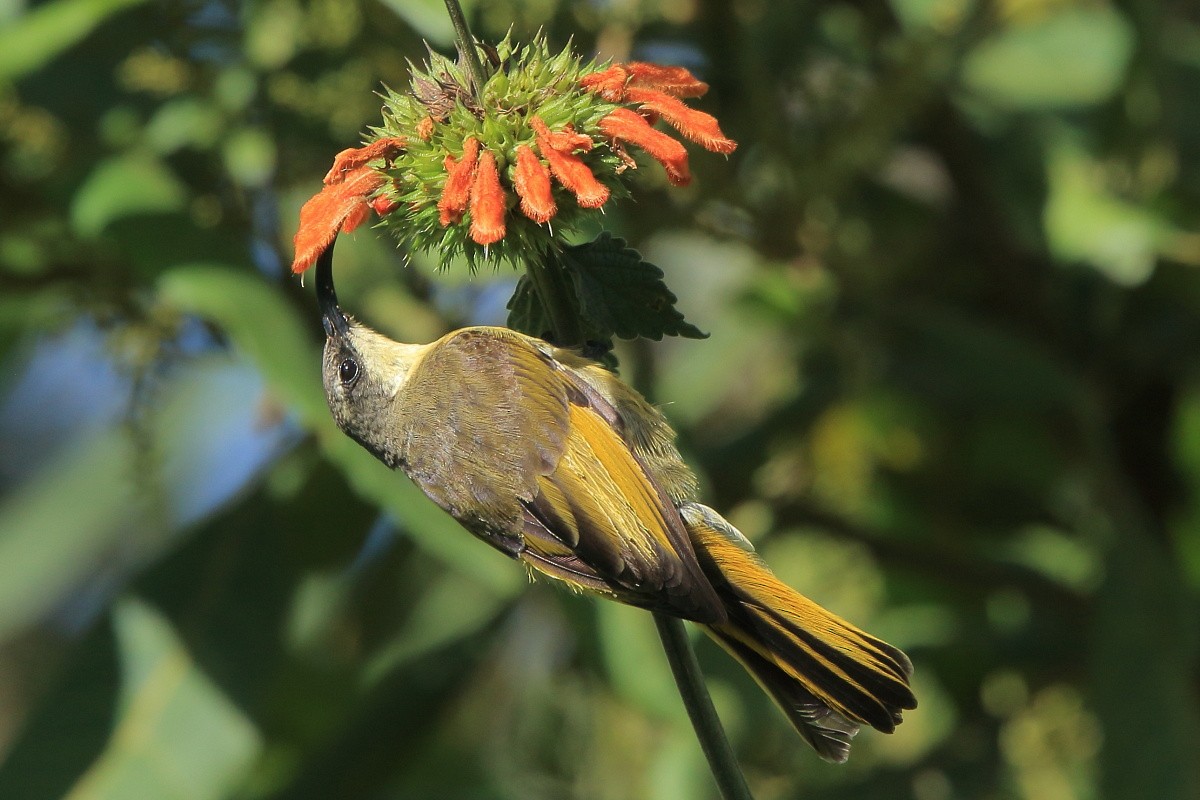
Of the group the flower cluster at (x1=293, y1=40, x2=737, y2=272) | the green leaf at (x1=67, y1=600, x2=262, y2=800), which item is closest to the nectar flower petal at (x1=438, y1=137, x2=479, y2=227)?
the flower cluster at (x1=293, y1=40, x2=737, y2=272)

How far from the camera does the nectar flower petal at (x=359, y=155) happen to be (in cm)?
120

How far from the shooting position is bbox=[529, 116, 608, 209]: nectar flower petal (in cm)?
113

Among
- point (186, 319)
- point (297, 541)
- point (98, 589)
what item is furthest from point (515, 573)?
point (98, 589)

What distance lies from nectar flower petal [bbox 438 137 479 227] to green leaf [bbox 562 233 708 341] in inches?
4.5

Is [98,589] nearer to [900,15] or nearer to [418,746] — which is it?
[418,746]

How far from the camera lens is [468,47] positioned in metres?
1.08

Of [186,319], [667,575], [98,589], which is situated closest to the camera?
[667,575]

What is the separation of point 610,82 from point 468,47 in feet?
0.52

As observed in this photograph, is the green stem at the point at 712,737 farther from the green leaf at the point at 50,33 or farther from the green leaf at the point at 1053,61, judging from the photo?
the green leaf at the point at 1053,61

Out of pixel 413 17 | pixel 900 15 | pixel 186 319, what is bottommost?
pixel 186 319

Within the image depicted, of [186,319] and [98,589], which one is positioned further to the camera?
[98,589]

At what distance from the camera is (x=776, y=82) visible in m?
2.39

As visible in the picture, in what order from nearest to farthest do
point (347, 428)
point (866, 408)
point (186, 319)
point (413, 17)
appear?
point (413, 17) < point (347, 428) < point (186, 319) < point (866, 408)

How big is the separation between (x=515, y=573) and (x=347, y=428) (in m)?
0.37
